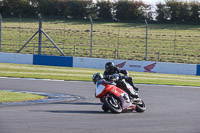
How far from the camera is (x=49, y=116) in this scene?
33.2 ft

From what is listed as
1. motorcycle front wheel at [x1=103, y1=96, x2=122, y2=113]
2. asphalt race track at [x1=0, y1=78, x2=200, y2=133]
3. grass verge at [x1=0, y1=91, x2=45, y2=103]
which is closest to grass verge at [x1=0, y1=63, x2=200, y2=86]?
asphalt race track at [x1=0, y1=78, x2=200, y2=133]

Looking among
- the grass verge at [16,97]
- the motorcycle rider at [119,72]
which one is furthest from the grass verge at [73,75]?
the motorcycle rider at [119,72]

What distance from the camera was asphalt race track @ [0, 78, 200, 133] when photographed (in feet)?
28.6

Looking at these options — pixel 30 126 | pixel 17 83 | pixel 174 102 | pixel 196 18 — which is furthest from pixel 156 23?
pixel 30 126

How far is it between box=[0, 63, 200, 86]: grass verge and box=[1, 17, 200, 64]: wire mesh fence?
13.4 ft

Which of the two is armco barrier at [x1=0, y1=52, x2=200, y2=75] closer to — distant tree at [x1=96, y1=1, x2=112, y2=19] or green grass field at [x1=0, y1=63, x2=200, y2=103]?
green grass field at [x1=0, y1=63, x2=200, y2=103]

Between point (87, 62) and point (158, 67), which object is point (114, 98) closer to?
point (158, 67)

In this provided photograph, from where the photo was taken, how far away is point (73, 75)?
23672 millimetres

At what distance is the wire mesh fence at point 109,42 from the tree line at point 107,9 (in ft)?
20.1

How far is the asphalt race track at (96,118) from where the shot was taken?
8703 mm

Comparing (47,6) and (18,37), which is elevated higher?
(47,6)

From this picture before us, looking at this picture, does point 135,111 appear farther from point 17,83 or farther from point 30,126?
point 17,83

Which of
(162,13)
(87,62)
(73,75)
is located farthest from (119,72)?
(162,13)

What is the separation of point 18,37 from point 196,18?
19.2 m
